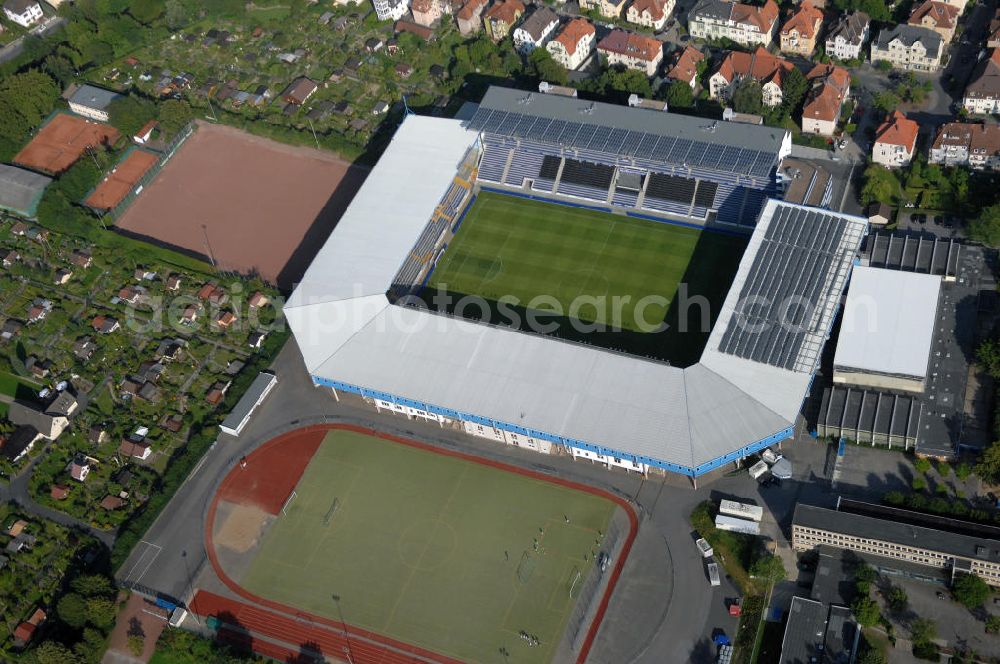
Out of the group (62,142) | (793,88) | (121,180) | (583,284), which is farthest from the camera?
(62,142)

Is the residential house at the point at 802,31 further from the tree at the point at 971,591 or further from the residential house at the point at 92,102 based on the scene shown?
the residential house at the point at 92,102

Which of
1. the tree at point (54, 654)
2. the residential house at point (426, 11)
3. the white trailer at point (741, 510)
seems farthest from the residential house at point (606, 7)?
the tree at point (54, 654)

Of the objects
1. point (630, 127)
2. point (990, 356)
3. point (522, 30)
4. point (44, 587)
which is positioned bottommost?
point (44, 587)

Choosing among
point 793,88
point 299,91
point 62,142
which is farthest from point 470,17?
point 62,142

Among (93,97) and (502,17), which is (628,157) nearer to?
(502,17)

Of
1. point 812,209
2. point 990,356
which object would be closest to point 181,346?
point 812,209

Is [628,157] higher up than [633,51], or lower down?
lower down

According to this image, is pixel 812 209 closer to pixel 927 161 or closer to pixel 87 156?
pixel 927 161
